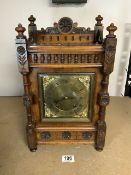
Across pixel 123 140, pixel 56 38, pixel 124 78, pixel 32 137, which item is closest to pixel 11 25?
pixel 56 38

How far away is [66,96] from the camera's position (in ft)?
4.32

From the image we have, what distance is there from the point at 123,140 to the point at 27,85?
83cm

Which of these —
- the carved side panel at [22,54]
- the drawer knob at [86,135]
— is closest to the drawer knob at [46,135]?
the drawer knob at [86,135]

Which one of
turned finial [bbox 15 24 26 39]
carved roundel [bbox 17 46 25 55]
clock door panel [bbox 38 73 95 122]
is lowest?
clock door panel [bbox 38 73 95 122]

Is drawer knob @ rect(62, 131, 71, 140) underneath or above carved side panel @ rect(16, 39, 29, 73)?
underneath

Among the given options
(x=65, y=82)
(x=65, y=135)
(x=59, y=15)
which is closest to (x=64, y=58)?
(x=65, y=82)

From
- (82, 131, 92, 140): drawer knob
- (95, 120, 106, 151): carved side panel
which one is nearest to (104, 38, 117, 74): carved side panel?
(95, 120, 106, 151): carved side panel

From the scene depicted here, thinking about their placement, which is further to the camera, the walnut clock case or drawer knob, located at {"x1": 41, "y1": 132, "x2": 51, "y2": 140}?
drawer knob, located at {"x1": 41, "y1": 132, "x2": 51, "y2": 140}

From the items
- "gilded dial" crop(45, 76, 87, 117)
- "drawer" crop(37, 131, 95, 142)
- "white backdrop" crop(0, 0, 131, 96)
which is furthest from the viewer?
"white backdrop" crop(0, 0, 131, 96)

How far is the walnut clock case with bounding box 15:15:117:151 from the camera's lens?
3.78 feet

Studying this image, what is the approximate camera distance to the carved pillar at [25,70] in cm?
109

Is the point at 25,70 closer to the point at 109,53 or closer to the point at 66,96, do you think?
the point at 66,96

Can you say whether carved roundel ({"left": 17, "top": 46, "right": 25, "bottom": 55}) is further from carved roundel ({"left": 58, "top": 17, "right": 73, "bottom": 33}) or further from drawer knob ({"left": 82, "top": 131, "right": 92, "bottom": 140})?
drawer knob ({"left": 82, "top": 131, "right": 92, "bottom": 140})

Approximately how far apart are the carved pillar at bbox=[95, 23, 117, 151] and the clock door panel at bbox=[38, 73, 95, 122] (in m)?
0.07
